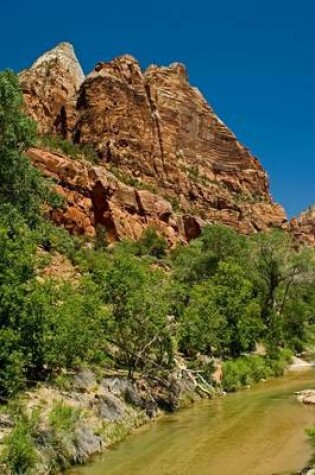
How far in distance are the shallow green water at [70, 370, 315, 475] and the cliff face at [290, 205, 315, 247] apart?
115 meters

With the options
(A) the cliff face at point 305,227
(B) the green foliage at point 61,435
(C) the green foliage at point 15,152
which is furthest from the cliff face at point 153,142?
(B) the green foliage at point 61,435

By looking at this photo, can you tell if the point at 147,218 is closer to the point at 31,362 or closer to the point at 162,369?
the point at 162,369

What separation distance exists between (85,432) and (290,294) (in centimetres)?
4109

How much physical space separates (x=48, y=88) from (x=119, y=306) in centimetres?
9307

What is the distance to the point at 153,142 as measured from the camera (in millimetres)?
109000

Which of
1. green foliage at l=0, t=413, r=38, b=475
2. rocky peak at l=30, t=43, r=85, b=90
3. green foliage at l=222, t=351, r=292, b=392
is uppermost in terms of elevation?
rocky peak at l=30, t=43, r=85, b=90

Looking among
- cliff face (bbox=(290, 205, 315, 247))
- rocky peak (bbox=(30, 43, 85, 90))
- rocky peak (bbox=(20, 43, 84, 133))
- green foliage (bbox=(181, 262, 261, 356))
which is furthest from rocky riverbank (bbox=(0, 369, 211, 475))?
cliff face (bbox=(290, 205, 315, 247))

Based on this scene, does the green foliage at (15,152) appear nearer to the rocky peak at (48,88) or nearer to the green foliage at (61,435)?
the green foliage at (61,435)

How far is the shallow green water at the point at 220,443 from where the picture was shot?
16.1m

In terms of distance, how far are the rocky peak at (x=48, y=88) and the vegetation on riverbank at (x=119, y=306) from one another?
187ft

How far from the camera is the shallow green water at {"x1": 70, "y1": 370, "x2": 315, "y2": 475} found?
1606 cm

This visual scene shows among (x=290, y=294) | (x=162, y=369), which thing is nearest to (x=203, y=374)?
(x=162, y=369)

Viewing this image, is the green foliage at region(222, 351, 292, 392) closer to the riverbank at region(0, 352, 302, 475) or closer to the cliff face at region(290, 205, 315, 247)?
the riverbank at region(0, 352, 302, 475)

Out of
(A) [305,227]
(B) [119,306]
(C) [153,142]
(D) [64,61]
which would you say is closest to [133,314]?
(B) [119,306]
